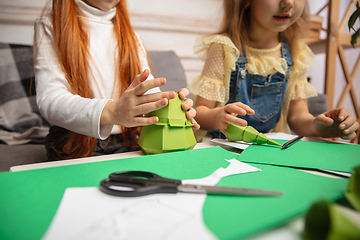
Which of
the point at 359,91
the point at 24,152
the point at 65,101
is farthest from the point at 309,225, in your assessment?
the point at 359,91

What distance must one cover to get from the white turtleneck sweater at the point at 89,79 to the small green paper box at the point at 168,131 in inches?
3.8

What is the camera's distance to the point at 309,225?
0.58 feet

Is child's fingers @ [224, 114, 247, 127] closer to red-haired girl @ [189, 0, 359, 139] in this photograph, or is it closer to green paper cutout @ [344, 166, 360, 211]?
red-haired girl @ [189, 0, 359, 139]

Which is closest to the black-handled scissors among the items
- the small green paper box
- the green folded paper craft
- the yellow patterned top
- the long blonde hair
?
the small green paper box

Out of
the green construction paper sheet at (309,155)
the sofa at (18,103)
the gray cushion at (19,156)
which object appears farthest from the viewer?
the sofa at (18,103)

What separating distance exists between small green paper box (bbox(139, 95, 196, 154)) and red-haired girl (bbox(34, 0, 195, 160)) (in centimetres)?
2

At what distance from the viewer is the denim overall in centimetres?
73

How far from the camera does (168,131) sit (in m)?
0.39

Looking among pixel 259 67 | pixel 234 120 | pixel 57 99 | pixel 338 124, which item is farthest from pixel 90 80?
pixel 338 124

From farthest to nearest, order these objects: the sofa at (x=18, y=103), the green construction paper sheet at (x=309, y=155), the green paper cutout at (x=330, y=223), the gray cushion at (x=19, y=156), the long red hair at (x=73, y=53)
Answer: the sofa at (x=18, y=103) < the gray cushion at (x=19, y=156) < the long red hair at (x=73, y=53) < the green construction paper sheet at (x=309, y=155) < the green paper cutout at (x=330, y=223)

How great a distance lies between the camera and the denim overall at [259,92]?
2.40 feet

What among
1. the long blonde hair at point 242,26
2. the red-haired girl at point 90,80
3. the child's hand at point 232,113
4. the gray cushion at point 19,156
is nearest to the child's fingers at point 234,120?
the child's hand at point 232,113

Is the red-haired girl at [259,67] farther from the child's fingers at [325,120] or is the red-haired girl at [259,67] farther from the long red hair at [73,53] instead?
the long red hair at [73,53]

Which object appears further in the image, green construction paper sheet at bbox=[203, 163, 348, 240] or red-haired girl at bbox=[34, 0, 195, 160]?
red-haired girl at bbox=[34, 0, 195, 160]
